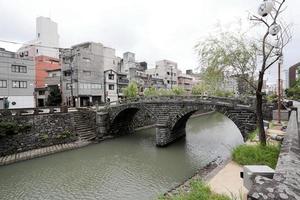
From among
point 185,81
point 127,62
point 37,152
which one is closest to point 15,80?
point 37,152

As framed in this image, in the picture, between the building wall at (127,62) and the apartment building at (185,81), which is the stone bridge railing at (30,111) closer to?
the building wall at (127,62)

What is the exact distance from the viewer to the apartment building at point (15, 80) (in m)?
25.6

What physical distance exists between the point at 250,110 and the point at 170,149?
7.17 m

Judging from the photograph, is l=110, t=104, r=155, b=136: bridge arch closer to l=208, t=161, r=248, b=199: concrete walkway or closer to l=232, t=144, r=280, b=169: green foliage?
l=232, t=144, r=280, b=169: green foliage

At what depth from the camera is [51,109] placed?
2108 centimetres

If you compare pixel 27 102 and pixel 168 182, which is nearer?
pixel 168 182

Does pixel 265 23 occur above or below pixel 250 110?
above

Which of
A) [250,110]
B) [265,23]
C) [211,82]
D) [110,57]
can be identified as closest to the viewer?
[265,23]

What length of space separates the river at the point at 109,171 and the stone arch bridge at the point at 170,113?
1.95m

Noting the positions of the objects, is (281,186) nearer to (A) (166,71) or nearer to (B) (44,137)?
(B) (44,137)

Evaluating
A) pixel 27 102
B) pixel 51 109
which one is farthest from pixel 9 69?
pixel 51 109

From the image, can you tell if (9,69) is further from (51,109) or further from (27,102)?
(51,109)

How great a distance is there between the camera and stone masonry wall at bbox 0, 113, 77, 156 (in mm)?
16678

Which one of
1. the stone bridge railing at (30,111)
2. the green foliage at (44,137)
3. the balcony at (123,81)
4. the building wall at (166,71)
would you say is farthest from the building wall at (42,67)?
the building wall at (166,71)
